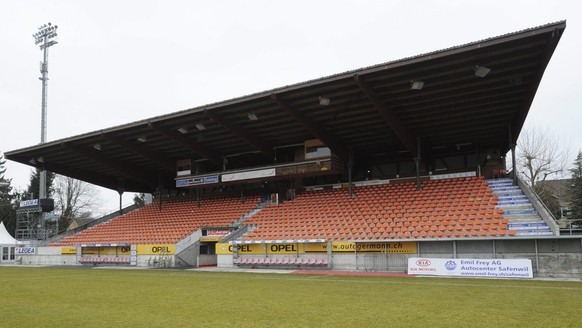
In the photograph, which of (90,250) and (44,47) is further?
(44,47)

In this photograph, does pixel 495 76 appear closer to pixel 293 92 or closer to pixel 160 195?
pixel 293 92

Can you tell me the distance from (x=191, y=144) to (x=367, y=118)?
39.6 ft

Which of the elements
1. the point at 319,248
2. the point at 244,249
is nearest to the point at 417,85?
the point at 319,248

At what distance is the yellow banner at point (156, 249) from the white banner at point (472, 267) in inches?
580

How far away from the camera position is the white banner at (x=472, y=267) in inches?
692

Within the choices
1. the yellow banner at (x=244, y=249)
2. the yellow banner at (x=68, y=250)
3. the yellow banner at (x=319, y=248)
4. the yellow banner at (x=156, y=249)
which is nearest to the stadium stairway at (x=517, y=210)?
the yellow banner at (x=319, y=248)

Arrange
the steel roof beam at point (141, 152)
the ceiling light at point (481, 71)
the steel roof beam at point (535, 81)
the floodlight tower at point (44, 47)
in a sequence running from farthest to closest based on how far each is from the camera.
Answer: the floodlight tower at point (44, 47)
the steel roof beam at point (141, 152)
the ceiling light at point (481, 71)
the steel roof beam at point (535, 81)

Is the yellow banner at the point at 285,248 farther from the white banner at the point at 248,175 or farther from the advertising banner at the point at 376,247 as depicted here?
the white banner at the point at 248,175

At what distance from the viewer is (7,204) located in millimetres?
55938

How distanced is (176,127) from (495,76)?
18147mm

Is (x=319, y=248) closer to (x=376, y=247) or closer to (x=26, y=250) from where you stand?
(x=376, y=247)

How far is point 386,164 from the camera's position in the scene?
3120 centimetres

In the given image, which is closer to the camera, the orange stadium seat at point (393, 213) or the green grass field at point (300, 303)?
the green grass field at point (300, 303)

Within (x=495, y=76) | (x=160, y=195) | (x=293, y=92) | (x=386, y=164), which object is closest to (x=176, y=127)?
(x=293, y=92)
